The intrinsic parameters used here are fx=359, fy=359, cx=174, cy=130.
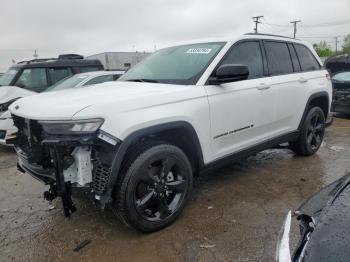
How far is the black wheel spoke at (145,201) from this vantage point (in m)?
Result: 3.23

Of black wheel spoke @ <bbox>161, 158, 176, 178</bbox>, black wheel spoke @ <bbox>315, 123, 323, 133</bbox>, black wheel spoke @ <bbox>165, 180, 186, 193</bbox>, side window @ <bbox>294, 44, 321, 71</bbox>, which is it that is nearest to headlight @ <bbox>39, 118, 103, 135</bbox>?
black wheel spoke @ <bbox>161, 158, 176, 178</bbox>

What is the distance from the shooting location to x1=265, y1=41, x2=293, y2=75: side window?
4.77m

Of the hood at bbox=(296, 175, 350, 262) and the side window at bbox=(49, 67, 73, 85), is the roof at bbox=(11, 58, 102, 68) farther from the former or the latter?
the hood at bbox=(296, 175, 350, 262)

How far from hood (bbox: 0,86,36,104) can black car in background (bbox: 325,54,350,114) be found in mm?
7587

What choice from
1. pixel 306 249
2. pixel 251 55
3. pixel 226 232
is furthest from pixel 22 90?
pixel 306 249

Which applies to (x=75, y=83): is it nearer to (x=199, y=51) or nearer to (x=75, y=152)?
(x=199, y=51)

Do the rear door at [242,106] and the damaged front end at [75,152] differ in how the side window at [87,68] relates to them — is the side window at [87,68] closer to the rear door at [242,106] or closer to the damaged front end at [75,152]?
the rear door at [242,106]

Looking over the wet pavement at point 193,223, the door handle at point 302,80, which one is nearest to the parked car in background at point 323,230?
the wet pavement at point 193,223

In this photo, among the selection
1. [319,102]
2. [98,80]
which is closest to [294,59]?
[319,102]

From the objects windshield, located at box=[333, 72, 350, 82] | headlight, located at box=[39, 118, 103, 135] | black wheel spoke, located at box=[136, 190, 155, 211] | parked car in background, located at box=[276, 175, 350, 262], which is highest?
headlight, located at box=[39, 118, 103, 135]

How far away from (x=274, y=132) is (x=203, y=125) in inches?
60.9

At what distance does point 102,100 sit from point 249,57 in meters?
2.19

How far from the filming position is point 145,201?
3.28 metres

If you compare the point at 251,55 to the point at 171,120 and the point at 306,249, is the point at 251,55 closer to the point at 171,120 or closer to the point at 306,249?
the point at 171,120
